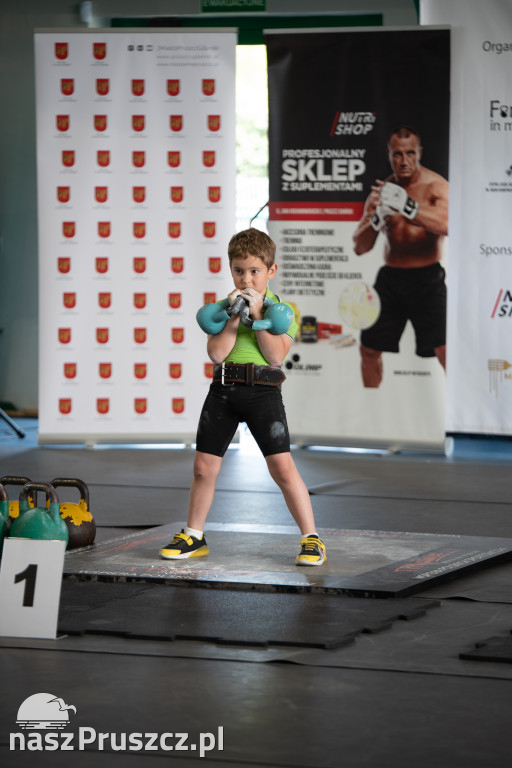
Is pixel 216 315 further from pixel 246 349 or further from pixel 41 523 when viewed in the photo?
pixel 41 523

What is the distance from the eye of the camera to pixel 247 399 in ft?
13.6

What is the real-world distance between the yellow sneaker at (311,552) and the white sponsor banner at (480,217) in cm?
370

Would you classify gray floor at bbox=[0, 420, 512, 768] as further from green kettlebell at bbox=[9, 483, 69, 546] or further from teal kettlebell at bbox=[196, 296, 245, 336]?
teal kettlebell at bbox=[196, 296, 245, 336]

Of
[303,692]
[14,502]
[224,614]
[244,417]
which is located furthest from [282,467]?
[303,692]

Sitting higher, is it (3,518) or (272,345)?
(272,345)

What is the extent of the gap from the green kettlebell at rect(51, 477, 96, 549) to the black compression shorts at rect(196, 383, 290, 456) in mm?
503

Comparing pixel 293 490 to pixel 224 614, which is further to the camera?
pixel 293 490

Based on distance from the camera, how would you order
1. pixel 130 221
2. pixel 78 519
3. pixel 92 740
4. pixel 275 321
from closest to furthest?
pixel 92 740
pixel 275 321
pixel 78 519
pixel 130 221

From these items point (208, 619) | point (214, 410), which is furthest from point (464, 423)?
point (208, 619)

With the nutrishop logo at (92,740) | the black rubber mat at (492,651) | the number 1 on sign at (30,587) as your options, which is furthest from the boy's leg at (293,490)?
the nutrishop logo at (92,740)

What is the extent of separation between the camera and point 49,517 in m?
3.51

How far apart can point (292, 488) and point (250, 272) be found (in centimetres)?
81

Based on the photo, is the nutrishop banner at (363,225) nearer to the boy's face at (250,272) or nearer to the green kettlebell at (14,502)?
the boy's face at (250,272)

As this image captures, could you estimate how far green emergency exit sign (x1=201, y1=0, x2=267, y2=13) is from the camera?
334 inches
